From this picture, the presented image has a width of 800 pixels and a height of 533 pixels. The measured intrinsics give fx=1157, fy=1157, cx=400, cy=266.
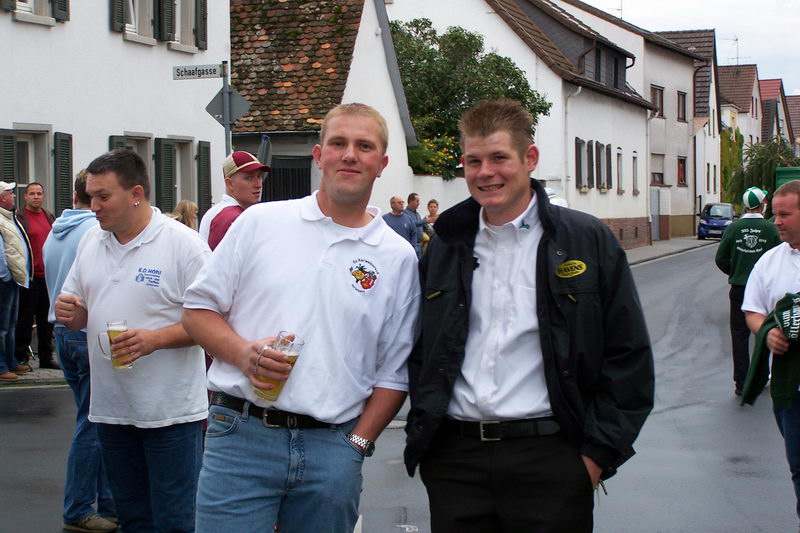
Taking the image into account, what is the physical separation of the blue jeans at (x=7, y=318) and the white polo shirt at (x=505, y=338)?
958 centimetres

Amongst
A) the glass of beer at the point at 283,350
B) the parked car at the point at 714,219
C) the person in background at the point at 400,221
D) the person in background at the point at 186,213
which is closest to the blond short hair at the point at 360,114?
the glass of beer at the point at 283,350

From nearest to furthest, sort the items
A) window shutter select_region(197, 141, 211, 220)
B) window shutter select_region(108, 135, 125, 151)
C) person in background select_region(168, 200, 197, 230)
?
person in background select_region(168, 200, 197, 230) → window shutter select_region(108, 135, 125, 151) → window shutter select_region(197, 141, 211, 220)

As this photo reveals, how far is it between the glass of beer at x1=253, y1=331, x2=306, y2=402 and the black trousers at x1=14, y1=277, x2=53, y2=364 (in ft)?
33.2

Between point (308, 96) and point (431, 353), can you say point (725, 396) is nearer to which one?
point (431, 353)

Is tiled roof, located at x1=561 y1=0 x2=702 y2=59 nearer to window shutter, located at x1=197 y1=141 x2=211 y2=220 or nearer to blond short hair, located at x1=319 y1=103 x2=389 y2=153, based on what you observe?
window shutter, located at x1=197 y1=141 x2=211 y2=220

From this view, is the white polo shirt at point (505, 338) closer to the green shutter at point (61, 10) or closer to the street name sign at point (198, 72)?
the street name sign at point (198, 72)

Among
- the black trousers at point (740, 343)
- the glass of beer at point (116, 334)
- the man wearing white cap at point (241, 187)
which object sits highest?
the man wearing white cap at point (241, 187)

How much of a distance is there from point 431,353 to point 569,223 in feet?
2.02

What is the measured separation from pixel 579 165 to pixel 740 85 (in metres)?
43.6

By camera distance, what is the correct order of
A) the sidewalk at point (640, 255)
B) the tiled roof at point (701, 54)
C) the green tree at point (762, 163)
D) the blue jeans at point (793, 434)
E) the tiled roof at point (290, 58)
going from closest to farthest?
the blue jeans at point (793, 434) < the sidewalk at point (640, 255) < the tiled roof at point (290, 58) < the green tree at point (762, 163) < the tiled roof at point (701, 54)

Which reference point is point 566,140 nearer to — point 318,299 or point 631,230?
point 631,230

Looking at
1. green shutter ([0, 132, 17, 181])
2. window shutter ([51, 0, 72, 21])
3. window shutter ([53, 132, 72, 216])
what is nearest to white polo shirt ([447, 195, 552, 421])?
green shutter ([0, 132, 17, 181])

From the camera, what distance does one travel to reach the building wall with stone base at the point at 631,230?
4350cm

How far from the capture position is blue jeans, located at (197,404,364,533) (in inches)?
145
